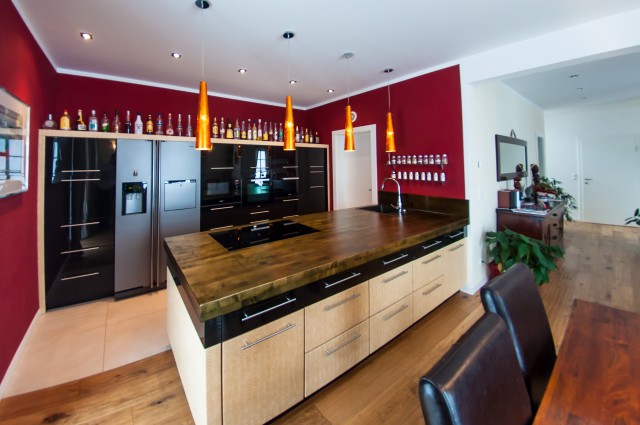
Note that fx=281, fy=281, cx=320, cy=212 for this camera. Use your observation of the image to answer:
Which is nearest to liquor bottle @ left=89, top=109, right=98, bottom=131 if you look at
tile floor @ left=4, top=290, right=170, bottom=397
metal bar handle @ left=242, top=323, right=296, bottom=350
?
tile floor @ left=4, top=290, right=170, bottom=397

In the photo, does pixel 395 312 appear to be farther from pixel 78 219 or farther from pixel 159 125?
pixel 159 125

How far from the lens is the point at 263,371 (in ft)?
4.35

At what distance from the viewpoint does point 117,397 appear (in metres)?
1.71

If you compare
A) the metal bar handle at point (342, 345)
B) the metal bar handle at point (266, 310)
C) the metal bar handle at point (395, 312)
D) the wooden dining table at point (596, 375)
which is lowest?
the metal bar handle at point (342, 345)

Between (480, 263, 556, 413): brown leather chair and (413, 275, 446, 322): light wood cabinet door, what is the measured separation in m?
1.12

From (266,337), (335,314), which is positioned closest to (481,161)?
(335,314)

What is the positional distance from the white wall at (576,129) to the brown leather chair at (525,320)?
23.1ft

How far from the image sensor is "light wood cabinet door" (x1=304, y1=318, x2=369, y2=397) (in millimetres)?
1537

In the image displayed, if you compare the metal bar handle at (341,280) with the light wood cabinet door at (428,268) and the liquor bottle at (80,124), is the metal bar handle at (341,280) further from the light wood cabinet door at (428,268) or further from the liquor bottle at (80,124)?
the liquor bottle at (80,124)

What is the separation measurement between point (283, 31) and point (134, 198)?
7.63ft

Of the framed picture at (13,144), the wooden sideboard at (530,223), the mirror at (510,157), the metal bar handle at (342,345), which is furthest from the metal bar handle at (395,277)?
the framed picture at (13,144)

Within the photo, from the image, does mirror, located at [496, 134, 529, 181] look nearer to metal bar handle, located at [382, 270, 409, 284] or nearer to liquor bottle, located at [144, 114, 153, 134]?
metal bar handle, located at [382, 270, 409, 284]

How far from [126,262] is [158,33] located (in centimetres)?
230

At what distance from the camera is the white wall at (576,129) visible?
574cm
